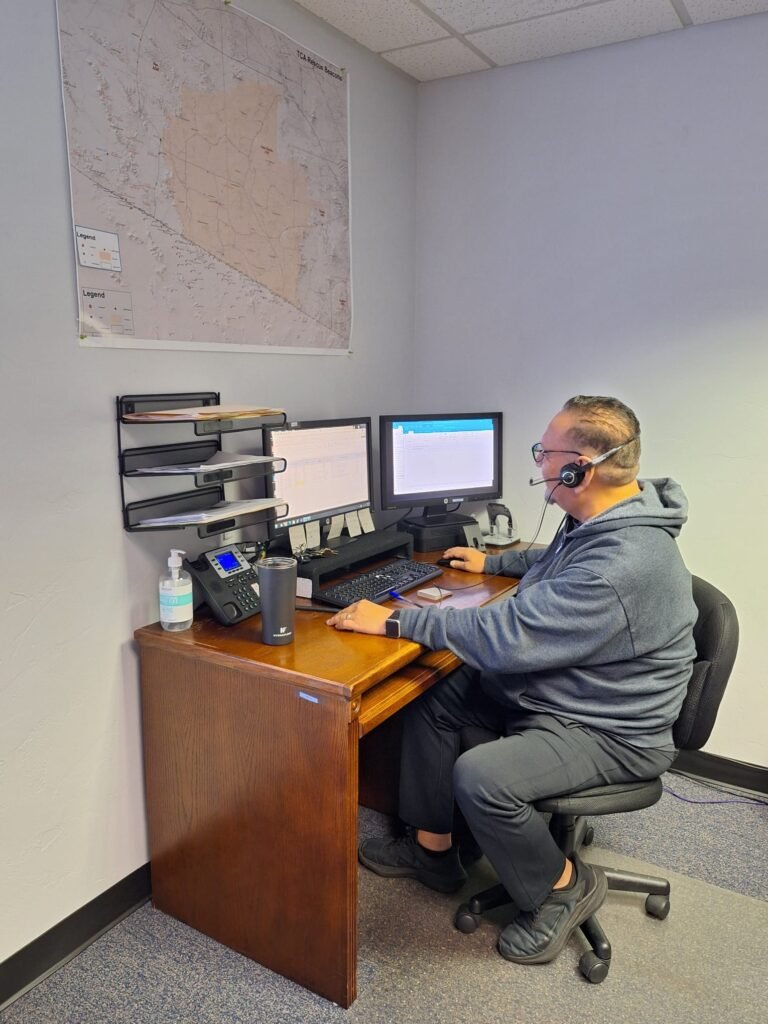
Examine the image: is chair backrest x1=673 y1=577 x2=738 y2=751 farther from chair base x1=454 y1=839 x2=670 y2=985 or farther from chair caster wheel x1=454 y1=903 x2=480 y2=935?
chair caster wheel x1=454 y1=903 x2=480 y2=935

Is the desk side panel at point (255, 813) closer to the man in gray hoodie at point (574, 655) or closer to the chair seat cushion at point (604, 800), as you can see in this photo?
the man in gray hoodie at point (574, 655)

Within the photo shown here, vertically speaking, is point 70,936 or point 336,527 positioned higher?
point 336,527

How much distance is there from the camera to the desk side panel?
1603mm

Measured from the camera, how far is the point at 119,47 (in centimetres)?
170

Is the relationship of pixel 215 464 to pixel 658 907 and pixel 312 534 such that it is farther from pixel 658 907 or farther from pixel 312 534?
pixel 658 907

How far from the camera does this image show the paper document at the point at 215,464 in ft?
5.80

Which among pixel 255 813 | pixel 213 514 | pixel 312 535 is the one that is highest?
pixel 213 514

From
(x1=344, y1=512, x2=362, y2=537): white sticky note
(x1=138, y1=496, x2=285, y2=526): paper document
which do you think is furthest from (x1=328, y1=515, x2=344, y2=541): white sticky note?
(x1=138, y1=496, x2=285, y2=526): paper document

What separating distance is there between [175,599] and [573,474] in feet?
3.23

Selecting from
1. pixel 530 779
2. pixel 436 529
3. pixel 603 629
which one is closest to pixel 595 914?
pixel 530 779

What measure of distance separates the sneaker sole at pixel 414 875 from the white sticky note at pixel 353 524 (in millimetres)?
951

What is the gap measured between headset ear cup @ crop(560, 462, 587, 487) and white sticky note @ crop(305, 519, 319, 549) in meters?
0.81

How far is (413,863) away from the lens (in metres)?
2.10

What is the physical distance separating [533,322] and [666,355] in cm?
49
